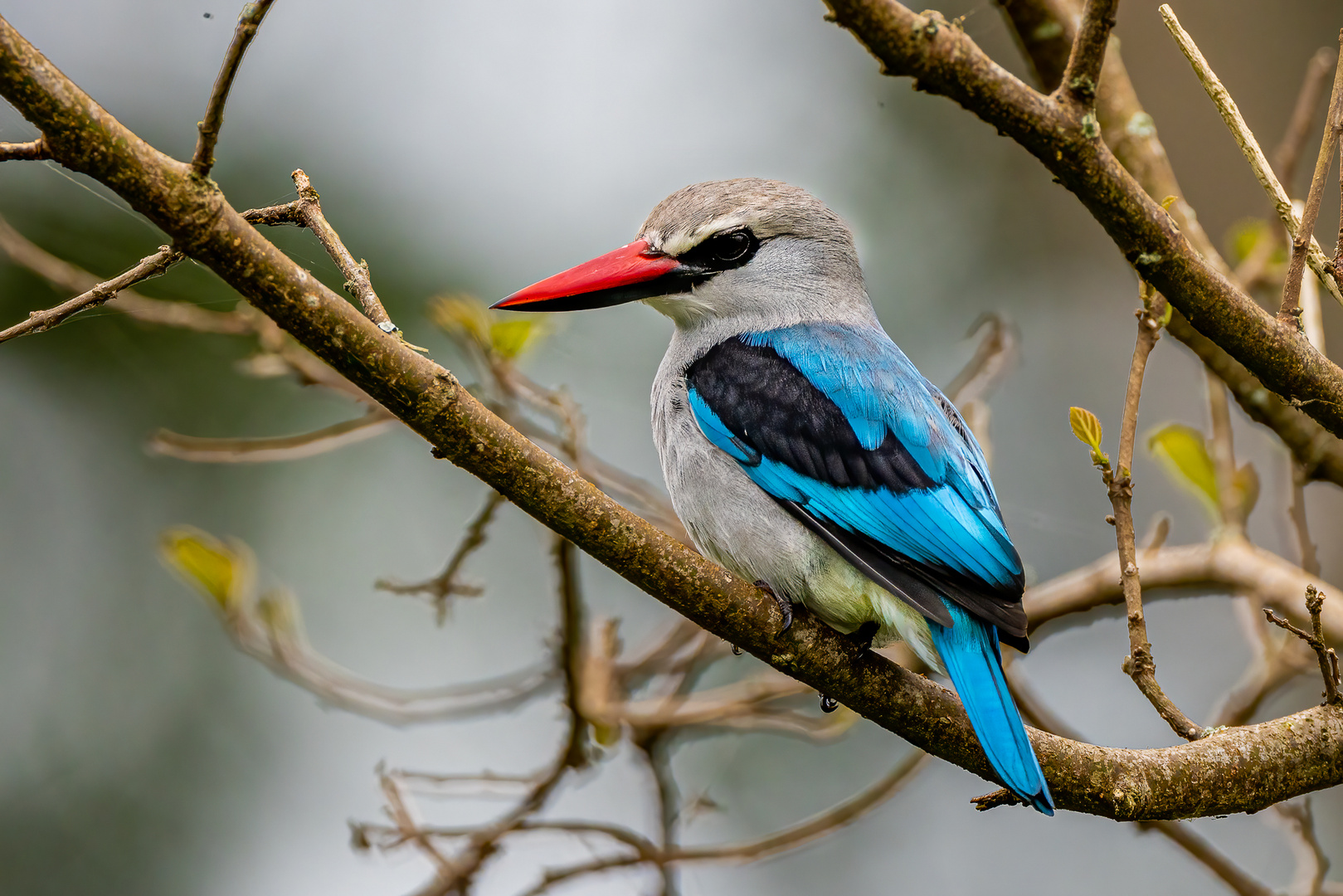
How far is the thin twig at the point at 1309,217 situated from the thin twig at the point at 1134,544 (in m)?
0.28

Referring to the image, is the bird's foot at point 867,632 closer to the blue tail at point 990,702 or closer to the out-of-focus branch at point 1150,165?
the blue tail at point 990,702

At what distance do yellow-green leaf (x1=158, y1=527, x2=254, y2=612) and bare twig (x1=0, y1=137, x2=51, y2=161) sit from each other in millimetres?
1802

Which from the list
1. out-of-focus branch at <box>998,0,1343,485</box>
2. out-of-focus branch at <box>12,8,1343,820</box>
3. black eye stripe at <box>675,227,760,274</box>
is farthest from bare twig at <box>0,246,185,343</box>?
out-of-focus branch at <box>998,0,1343,485</box>

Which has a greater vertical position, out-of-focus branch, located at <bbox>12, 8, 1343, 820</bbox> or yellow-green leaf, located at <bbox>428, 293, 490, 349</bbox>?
yellow-green leaf, located at <bbox>428, 293, 490, 349</bbox>

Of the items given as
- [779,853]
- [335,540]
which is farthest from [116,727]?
[779,853]

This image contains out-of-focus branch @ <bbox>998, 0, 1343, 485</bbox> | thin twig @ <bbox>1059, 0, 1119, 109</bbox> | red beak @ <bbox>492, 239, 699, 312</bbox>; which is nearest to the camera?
thin twig @ <bbox>1059, 0, 1119, 109</bbox>

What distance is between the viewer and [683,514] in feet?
8.59

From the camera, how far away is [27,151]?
54.9 inches

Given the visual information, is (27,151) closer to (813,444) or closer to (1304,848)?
(813,444)

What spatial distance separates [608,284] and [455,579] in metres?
0.99

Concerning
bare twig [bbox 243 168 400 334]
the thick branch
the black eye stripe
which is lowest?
bare twig [bbox 243 168 400 334]

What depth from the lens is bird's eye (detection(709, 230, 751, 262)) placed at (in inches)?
115

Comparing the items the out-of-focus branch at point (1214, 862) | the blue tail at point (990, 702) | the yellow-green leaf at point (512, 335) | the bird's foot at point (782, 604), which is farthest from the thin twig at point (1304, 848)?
the yellow-green leaf at point (512, 335)

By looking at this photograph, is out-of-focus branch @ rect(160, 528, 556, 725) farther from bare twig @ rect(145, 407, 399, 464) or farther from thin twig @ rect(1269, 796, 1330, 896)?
thin twig @ rect(1269, 796, 1330, 896)
